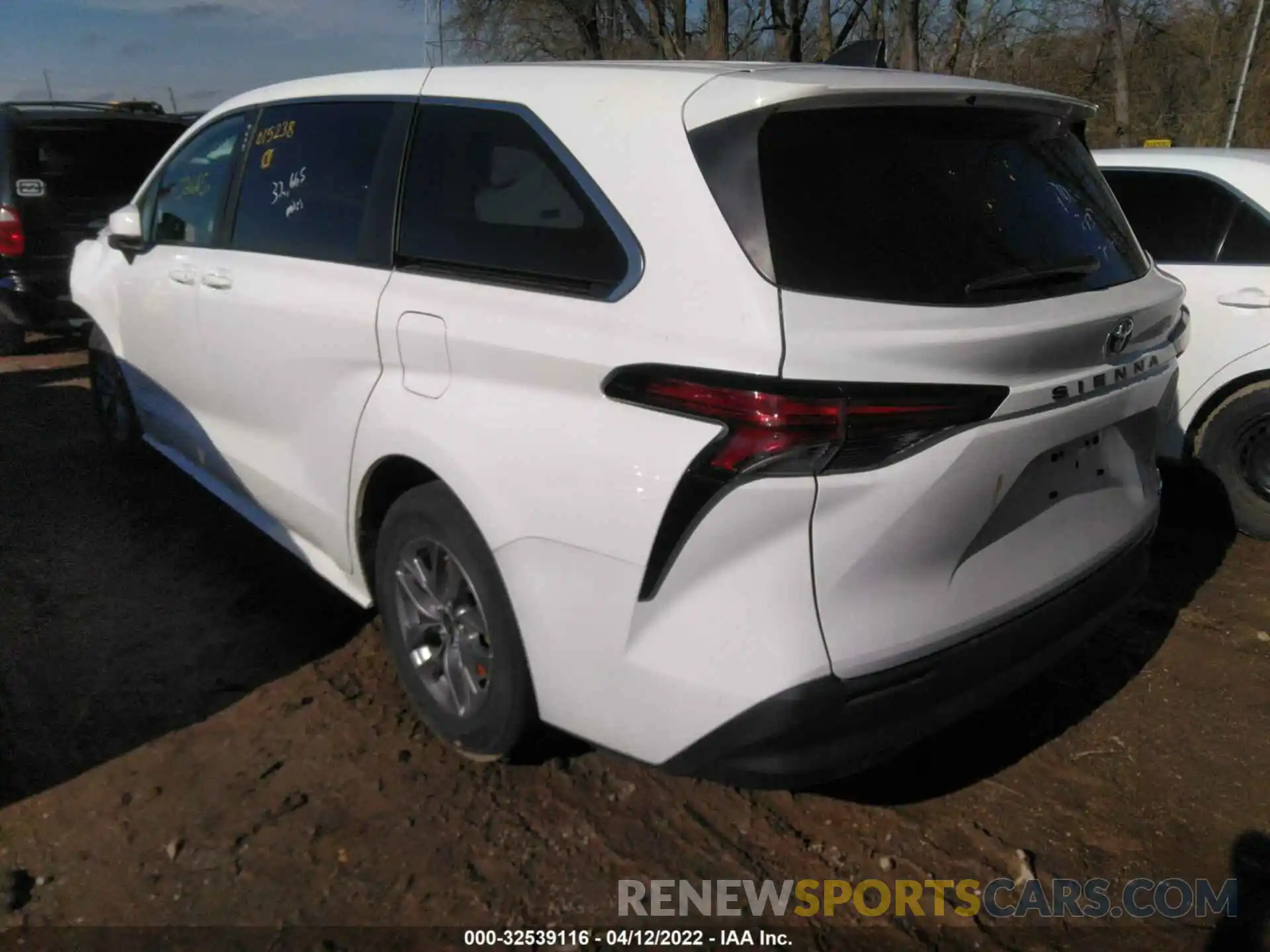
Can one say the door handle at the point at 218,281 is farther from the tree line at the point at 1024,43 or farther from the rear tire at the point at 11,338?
the tree line at the point at 1024,43

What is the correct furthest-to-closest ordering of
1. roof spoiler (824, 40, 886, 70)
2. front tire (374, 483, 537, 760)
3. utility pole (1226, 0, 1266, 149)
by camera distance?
utility pole (1226, 0, 1266, 149) → roof spoiler (824, 40, 886, 70) → front tire (374, 483, 537, 760)

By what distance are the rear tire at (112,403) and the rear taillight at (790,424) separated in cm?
391

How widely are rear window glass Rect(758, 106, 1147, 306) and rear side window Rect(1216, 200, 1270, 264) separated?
2324 mm

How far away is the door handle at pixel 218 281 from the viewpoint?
12.4 ft

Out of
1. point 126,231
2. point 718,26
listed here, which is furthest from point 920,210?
point 718,26

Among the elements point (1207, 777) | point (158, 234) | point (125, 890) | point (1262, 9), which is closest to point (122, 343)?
point (158, 234)

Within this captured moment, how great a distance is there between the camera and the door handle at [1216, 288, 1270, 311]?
4.48m

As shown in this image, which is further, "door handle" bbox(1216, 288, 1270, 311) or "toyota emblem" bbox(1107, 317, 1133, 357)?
"door handle" bbox(1216, 288, 1270, 311)

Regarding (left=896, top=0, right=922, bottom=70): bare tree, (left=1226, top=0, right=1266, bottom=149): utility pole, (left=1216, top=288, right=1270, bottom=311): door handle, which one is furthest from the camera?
(left=1226, top=0, right=1266, bottom=149): utility pole

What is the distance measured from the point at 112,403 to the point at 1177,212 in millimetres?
5277

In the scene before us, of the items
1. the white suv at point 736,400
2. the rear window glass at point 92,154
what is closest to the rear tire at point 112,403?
the white suv at point 736,400

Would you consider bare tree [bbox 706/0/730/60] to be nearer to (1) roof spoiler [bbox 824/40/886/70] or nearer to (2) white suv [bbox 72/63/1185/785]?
(1) roof spoiler [bbox 824/40/886/70]

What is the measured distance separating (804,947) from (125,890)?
1617mm

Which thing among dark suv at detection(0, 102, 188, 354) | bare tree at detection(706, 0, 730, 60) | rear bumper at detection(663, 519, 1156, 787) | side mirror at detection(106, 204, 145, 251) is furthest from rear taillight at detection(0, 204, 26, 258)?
bare tree at detection(706, 0, 730, 60)
